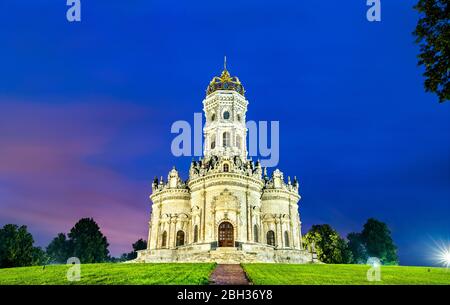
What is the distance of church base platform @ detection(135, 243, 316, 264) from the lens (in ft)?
127

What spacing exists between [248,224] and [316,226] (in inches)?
1462

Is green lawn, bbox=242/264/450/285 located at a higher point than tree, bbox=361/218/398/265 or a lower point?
lower

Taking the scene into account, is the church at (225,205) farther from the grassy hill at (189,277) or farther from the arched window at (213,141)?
the grassy hill at (189,277)

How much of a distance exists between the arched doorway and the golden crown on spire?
2668 centimetres

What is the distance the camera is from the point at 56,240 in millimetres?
99438

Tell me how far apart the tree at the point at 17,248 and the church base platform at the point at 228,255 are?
20373 millimetres

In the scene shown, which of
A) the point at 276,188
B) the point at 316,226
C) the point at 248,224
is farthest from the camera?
the point at 316,226

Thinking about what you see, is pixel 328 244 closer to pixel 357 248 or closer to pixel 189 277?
pixel 357 248

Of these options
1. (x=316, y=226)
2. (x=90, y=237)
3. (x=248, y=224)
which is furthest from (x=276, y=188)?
(x=90, y=237)

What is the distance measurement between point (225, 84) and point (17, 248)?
1787 inches

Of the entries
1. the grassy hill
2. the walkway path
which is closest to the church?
the walkway path

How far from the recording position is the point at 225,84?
62812 mm

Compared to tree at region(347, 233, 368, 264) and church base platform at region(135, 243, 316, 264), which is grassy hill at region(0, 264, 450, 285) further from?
tree at region(347, 233, 368, 264)
